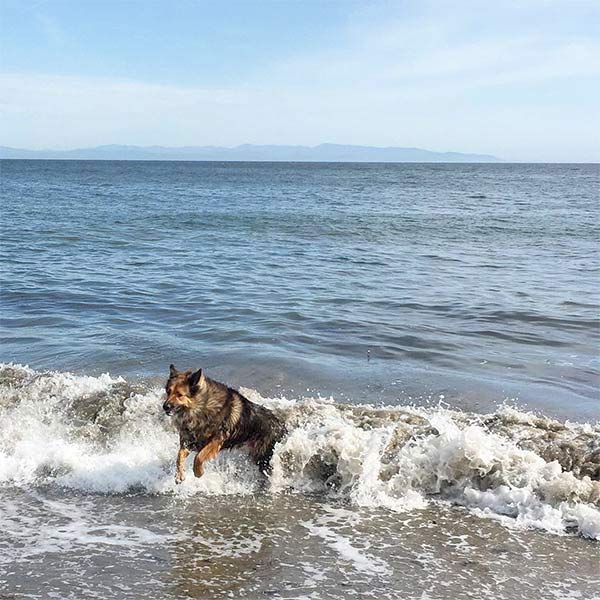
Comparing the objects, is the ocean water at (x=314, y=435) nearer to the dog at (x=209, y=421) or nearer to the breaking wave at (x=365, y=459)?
the breaking wave at (x=365, y=459)

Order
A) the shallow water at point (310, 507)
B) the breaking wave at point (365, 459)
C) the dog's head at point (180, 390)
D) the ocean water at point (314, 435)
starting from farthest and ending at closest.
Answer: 1. the dog's head at point (180, 390)
2. the breaking wave at point (365, 459)
3. the ocean water at point (314, 435)
4. the shallow water at point (310, 507)

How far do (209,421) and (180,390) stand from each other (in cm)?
44

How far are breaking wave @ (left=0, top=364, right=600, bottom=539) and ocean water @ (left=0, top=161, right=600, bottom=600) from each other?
0.9 inches

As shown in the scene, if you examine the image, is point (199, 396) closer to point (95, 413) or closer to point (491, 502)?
point (95, 413)

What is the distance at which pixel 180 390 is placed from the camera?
20.5 ft

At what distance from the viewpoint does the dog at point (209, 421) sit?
6.28 metres

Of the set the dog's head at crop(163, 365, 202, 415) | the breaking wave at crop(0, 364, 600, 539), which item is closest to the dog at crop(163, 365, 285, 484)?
the dog's head at crop(163, 365, 202, 415)

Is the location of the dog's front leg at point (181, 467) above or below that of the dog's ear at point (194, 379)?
below

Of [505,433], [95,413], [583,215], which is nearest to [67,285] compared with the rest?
[95,413]

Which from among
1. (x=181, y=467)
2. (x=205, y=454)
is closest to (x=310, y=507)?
(x=205, y=454)

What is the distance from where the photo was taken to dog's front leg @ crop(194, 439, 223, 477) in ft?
20.6

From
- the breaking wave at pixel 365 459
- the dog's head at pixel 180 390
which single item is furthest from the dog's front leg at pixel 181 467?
the dog's head at pixel 180 390

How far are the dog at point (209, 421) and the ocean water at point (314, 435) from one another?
19 centimetres

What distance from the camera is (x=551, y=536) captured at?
5.50 meters
